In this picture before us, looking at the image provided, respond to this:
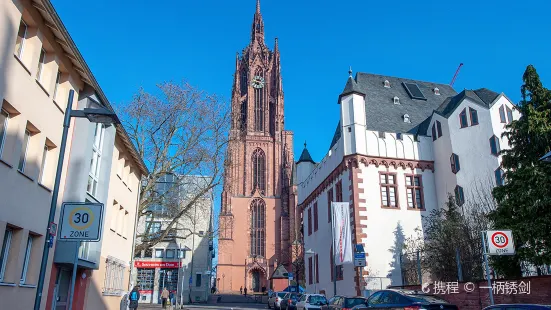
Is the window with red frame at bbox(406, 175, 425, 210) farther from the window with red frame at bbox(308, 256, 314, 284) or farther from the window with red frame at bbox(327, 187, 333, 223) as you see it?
the window with red frame at bbox(308, 256, 314, 284)

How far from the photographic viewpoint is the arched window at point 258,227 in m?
81.4

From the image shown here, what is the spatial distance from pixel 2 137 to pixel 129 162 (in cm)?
1293

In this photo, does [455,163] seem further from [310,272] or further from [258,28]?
[258,28]

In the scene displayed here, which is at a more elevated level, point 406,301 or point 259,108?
point 259,108

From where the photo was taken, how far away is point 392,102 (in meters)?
34.2

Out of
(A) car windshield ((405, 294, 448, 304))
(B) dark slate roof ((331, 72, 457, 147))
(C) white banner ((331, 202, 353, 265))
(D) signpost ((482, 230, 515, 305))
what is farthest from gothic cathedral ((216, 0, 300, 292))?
(D) signpost ((482, 230, 515, 305))

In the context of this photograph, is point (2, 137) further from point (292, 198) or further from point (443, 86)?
point (292, 198)

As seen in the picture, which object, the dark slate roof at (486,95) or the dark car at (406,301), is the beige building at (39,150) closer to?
the dark car at (406,301)

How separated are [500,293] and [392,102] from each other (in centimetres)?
2100

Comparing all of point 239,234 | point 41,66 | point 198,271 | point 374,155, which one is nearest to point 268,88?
point 239,234

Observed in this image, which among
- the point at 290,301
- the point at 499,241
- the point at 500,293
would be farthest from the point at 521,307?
the point at 290,301

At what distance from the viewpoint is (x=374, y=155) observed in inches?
1148

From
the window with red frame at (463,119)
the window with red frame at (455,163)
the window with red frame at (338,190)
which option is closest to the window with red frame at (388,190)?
the window with red frame at (338,190)

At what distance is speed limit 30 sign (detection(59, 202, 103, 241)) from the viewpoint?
911cm
